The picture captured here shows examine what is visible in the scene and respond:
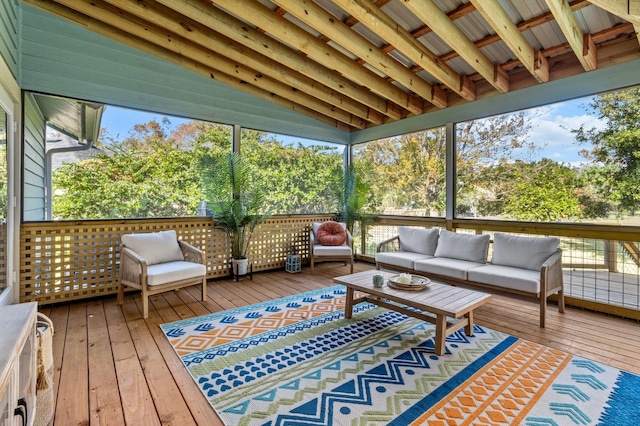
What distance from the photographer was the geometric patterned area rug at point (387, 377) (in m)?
1.79

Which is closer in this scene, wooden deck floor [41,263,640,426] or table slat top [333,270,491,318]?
wooden deck floor [41,263,640,426]

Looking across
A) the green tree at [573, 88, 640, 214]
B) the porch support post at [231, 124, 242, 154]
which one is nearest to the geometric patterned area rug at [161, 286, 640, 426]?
the green tree at [573, 88, 640, 214]

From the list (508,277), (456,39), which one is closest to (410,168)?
(456,39)

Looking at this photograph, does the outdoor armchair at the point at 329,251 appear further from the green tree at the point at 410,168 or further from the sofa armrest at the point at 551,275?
the sofa armrest at the point at 551,275

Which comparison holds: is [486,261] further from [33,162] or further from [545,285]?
[33,162]

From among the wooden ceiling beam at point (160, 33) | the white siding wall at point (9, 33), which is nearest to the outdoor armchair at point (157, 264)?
the white siding wall at point (9, 33)

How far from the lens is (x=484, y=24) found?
128 inches

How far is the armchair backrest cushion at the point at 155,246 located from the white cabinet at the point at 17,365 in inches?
80.9

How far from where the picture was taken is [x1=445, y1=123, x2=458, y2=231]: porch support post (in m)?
4.84

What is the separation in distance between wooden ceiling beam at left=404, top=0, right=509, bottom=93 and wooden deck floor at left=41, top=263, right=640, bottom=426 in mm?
2776

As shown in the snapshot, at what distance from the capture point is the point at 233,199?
188 inches

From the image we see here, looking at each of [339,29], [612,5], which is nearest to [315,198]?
[339,29]

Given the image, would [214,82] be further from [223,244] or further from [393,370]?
[393,370]

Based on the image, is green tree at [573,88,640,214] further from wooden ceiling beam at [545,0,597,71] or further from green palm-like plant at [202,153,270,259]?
green palm-like plant at [202,153,270,259]
